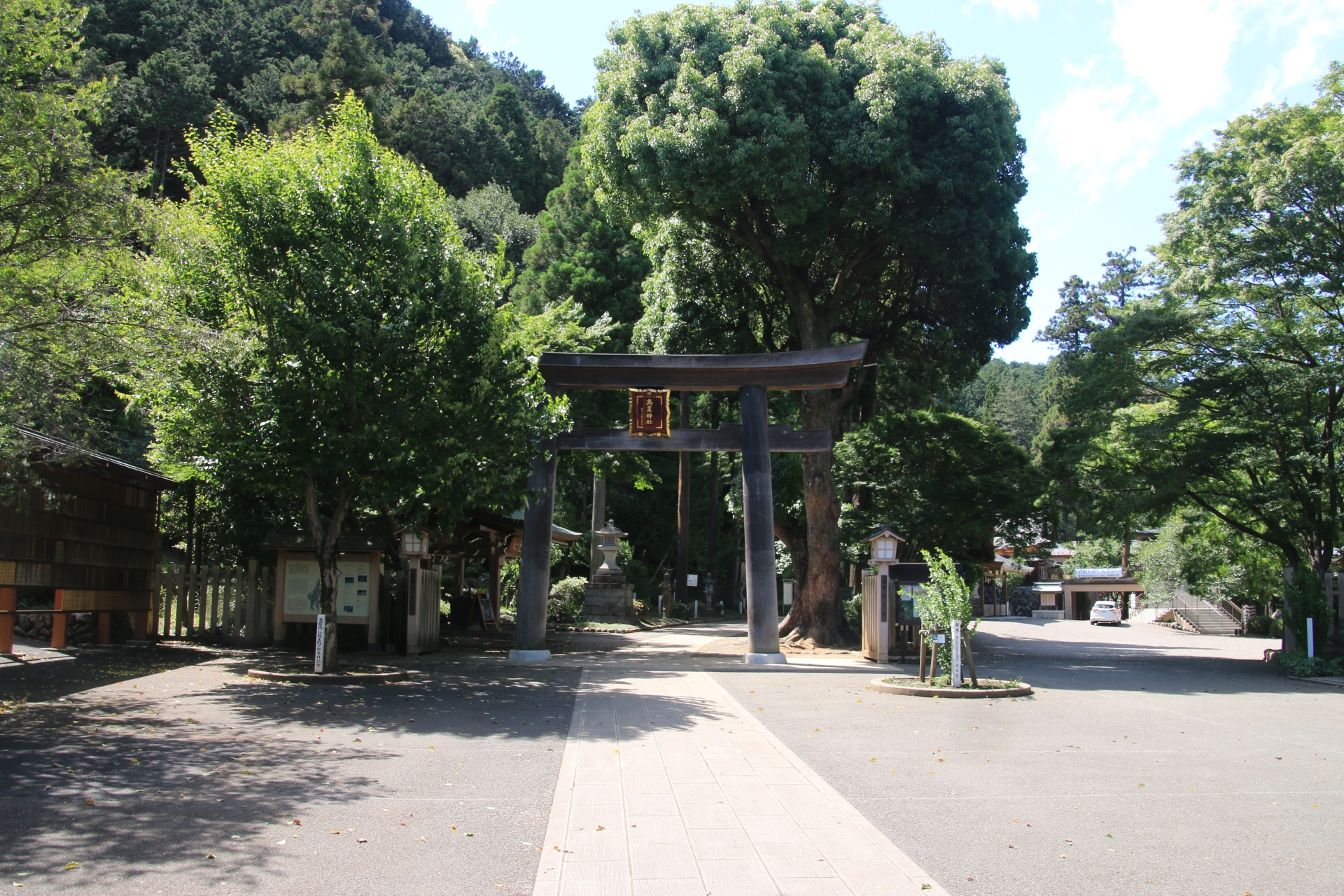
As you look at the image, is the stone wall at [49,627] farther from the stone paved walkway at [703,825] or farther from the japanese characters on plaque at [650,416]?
the stone paved walkway at [703,825]

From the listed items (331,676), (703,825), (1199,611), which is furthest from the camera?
(1199,611)

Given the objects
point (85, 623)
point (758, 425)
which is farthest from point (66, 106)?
point (758, 425)

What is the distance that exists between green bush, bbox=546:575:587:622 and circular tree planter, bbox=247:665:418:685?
1444cm

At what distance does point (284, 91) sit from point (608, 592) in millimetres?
36368

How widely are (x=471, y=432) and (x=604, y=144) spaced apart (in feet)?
36.1

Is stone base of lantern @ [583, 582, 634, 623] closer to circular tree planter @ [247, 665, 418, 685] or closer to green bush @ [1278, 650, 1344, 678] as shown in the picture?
circular tree planter @ [247, 665, 418, 685]

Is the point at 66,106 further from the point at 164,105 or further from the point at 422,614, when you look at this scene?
the point at 164,105

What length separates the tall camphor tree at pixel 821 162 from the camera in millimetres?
19312

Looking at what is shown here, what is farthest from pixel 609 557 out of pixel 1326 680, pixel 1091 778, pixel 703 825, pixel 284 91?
pixel 284 91

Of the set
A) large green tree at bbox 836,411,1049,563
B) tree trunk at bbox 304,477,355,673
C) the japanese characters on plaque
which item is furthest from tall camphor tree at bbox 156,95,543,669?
large green tree at bbox 836,411,1049,563

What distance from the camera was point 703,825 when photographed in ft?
19.1

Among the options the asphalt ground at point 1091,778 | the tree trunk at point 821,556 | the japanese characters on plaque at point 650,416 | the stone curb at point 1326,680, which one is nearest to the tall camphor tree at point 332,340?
the japanese characters on plaque at point 650,416

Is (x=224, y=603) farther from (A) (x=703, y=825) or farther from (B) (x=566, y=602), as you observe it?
(A) (x=703, y=825)

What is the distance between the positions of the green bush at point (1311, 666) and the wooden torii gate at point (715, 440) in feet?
32.5
